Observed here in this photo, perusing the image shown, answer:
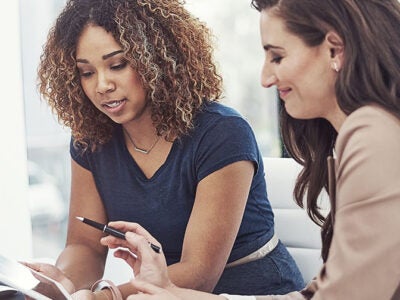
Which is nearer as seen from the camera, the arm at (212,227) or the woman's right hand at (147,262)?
the woman's right hand at (147,262)

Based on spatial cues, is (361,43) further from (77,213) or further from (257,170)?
(77,213)

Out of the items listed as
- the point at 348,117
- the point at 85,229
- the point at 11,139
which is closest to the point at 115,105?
the point at 85,229

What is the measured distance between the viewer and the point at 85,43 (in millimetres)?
1596

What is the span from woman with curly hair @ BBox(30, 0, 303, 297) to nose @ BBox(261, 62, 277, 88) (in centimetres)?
37

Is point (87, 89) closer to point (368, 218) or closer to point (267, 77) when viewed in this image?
point (267, 77)

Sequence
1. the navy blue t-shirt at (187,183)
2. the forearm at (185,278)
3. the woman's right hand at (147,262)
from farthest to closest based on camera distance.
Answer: the navy blue t-shirt at (187,183) → the forearm at (185,278) → the woman's right hand at (147,262)

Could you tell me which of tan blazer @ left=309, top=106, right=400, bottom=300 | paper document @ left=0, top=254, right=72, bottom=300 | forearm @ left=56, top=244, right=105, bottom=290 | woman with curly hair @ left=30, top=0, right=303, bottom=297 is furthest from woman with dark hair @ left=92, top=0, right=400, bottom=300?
forearm @ left=56, top=244, right=105, bottom=290

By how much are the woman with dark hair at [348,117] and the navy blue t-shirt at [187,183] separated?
295mm

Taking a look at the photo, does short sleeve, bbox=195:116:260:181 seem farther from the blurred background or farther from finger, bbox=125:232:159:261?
the blurred background

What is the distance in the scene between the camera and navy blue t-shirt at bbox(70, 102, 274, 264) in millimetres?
1583

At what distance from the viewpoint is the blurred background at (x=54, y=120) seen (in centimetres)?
309

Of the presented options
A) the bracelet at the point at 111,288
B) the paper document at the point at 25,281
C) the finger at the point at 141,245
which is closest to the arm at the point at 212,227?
the bracelet at the point at 111,288

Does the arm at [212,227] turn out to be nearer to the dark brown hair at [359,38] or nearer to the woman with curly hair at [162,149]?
the woman with curly hair at [162,149]

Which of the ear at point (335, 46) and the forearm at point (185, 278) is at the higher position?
the ear at point (335, 46)
